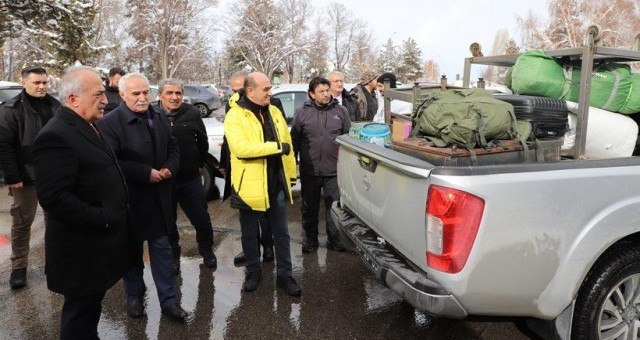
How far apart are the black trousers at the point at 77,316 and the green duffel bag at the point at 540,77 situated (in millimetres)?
3067

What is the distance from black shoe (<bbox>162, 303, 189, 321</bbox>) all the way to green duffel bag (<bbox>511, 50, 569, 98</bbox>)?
297 centimetres

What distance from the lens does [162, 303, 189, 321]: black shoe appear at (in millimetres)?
3270

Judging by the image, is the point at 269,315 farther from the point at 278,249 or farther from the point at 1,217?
the point at 1,217

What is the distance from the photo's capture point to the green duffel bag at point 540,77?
3115mm

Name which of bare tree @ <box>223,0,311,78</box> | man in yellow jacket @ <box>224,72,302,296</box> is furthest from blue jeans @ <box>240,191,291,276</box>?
bare tree @ <box>223,0,311,78</box>

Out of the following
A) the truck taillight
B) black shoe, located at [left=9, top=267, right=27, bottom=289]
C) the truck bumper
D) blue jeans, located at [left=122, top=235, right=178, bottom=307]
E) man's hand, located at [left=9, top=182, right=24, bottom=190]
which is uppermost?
the truck taillight

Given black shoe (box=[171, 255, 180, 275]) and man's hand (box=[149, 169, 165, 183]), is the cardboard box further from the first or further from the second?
black shoe (box=[171, 255, 180, 275])

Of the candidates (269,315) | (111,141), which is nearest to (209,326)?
(269,315)

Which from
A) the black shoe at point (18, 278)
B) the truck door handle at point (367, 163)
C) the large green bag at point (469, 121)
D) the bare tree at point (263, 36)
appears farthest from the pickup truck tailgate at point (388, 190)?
the bare tree at point (263, 36)

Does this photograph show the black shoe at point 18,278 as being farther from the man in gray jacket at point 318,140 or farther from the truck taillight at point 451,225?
the truck taillight at point 451,225

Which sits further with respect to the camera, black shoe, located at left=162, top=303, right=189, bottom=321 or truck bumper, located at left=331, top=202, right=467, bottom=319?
black shoe, located at left=162, top=303, right=189, bottom=321

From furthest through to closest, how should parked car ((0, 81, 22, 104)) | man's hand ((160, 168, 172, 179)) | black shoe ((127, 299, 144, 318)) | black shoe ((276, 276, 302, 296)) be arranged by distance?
parked car ((0, 81, 22, 104)) < black shoe ((276, 276, 302, 296)) < black shoe ((127, 299, 144, 318)) < man's hand ((160, 168, 172, 179))

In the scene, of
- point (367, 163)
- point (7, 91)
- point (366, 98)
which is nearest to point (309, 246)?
point (367, 163)

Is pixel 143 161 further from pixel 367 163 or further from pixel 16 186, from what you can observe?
pixel 367 163
